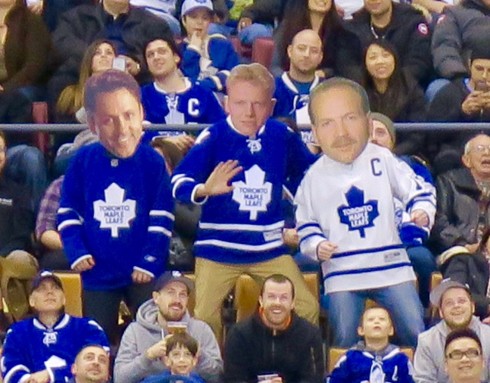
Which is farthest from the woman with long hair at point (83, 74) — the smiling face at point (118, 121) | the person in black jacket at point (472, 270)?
the person in black jacket at point (472, 270)

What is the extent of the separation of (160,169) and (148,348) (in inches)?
38.7

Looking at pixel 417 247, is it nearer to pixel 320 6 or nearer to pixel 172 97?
pixel 172 97

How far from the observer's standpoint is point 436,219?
1427cm

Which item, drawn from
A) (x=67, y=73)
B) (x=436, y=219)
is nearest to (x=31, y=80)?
Result: (x=67, y=73)

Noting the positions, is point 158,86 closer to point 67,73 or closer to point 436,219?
point 67,73

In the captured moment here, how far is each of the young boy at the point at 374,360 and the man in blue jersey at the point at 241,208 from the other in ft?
1.75

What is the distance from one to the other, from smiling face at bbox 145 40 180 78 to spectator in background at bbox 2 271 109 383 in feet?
5.90

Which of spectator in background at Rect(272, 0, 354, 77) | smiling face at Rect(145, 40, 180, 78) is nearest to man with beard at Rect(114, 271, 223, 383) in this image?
smiling face at Rect(145, 40, 180, 78)

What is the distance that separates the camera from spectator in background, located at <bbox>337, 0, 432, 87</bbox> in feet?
50.2

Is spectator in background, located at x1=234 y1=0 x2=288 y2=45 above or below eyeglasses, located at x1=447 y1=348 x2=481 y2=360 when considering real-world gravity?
above

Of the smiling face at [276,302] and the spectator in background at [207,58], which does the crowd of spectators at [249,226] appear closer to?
the smiling face at [276,302]

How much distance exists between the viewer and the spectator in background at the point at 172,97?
14.6 metres

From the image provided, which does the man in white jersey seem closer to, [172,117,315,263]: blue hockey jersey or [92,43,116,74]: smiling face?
[172,117,315,263]: blue hockey jersey

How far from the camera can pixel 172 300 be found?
43.6 feet
